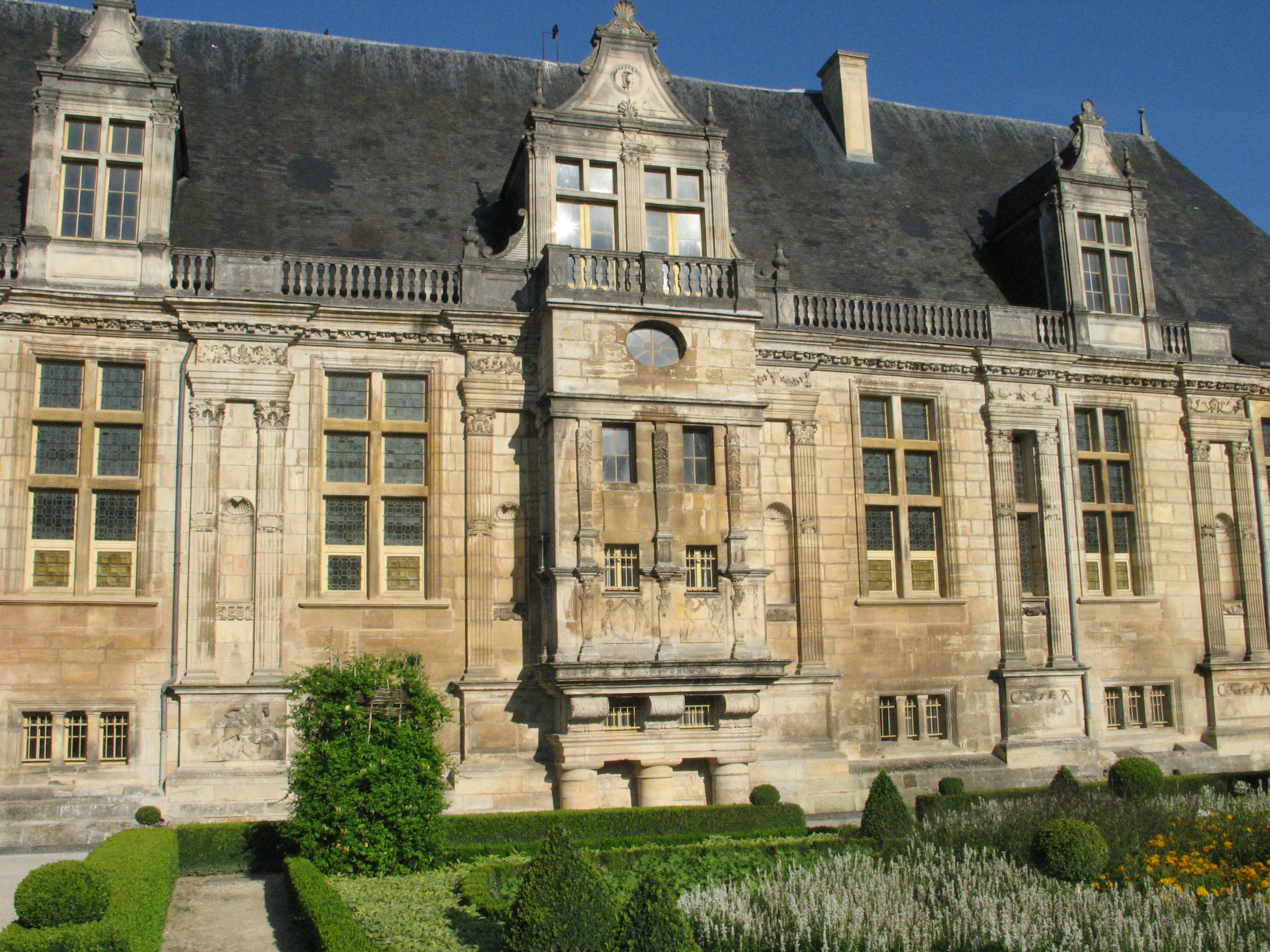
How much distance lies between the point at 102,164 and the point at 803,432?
557 inches

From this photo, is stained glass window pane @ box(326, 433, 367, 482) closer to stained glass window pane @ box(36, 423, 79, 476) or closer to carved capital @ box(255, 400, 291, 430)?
carved capital @ box(255, 400, 291, 430)

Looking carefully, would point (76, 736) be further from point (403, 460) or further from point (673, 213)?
point (673, 213)

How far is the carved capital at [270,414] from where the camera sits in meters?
21.3

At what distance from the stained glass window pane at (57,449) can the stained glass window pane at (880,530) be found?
15067 millimetres

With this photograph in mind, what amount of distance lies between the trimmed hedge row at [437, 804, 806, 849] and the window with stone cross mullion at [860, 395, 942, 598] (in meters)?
6.49

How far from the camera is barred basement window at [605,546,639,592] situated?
832 inches

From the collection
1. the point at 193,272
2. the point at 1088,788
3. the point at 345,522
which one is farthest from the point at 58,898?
the point at 1088,788

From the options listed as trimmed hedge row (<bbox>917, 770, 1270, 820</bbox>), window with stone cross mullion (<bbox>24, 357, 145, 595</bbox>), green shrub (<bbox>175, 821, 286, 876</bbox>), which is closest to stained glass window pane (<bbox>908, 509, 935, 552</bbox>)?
trimmed hedge row (<bbox>917, 770, 1270, 820</bbox>)

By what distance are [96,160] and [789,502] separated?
14.5 m

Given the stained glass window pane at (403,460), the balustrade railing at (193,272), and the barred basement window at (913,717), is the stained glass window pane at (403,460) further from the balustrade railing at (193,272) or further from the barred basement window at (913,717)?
the barred basement window at (913,717)

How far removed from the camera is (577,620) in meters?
20.6

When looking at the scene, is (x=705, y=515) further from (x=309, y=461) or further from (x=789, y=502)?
(x=309, y=461)

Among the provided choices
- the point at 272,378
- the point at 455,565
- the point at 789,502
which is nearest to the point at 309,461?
the point at 272,378

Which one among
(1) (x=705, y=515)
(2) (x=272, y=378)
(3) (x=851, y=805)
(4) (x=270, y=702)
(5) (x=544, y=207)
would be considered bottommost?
(3) (x=851, y=805)
